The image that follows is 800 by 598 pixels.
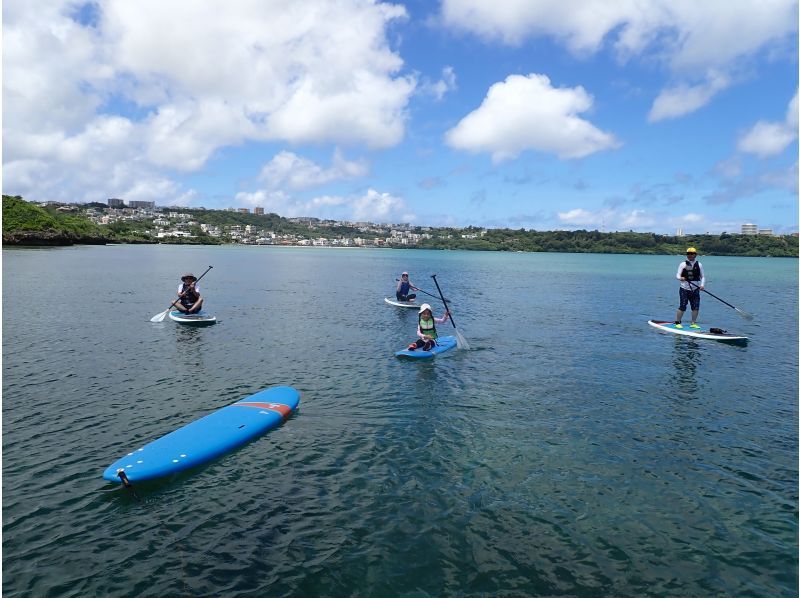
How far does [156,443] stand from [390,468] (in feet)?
19.6

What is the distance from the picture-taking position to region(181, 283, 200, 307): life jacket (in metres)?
31.5

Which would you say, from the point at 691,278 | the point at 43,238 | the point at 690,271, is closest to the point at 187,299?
the point at 690,271

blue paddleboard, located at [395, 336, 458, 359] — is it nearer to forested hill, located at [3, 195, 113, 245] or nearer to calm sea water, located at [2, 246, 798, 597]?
calm sea water, located at [2, 246, 798, 597]

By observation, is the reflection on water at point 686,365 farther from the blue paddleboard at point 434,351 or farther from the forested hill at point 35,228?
the forested hill at point 35,228

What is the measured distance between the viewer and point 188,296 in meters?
31.8

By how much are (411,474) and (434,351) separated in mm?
11733

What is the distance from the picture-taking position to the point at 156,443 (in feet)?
41.5

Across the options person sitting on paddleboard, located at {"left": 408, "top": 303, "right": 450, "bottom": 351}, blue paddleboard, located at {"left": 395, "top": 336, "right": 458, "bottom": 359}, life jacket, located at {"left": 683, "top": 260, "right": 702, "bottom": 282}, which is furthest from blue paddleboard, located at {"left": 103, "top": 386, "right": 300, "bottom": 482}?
life jacket, located at {"left": 683, "top": 260, "right": 702, "bottom": 282}

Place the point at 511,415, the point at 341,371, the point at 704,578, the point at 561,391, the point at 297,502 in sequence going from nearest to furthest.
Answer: the point at 704,578, the point at 297,502, the point at 511,415, the point at 561,391, the point at 341,371

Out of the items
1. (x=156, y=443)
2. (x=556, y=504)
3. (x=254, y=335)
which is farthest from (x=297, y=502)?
(x=254, y=335)

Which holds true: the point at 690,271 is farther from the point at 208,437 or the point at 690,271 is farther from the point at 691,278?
the point at 208,437

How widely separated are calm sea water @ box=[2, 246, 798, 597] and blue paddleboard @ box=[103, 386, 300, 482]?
428 millimetres

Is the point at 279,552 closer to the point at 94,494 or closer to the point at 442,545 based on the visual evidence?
the point at 442,545

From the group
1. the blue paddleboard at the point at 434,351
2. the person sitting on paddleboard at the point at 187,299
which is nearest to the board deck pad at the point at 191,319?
the person sitting on paddleboard at the point at 187,299
